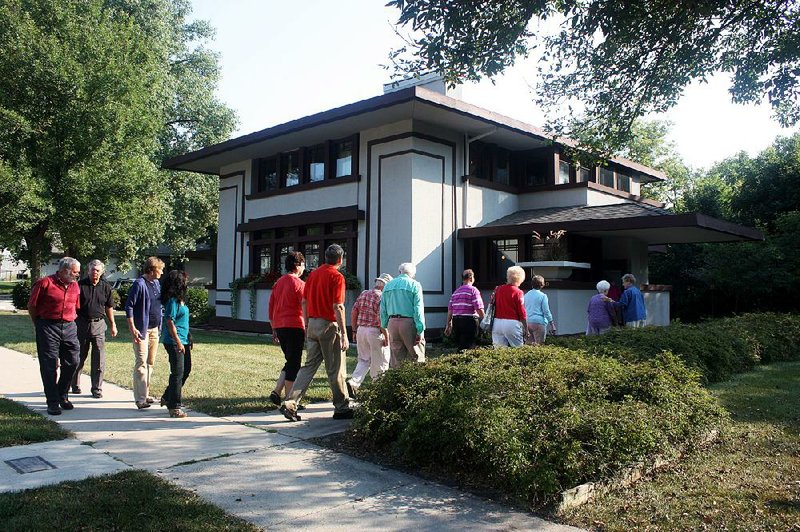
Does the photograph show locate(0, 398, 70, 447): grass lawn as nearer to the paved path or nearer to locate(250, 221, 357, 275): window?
the paved path

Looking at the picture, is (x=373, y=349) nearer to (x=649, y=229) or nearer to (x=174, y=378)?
(x=174, y=378)

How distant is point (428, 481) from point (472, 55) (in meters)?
5.52

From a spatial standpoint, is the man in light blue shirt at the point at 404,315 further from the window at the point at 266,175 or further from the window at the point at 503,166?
the window at the point at 266,175

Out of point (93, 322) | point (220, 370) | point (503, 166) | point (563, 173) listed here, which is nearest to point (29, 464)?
point (93, 322)

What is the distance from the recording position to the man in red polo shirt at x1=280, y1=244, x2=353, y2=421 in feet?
22.1

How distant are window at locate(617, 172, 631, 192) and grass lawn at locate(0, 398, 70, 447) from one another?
700 inches

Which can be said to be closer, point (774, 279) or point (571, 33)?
point (571, 33)

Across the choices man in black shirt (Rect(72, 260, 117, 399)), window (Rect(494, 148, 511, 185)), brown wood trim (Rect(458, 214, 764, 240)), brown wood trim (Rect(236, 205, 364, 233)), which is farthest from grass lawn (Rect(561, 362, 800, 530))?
window (Rect(494, 148, 511, 185))

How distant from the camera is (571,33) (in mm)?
9172

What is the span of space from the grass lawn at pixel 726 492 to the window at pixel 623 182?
46.8 ft

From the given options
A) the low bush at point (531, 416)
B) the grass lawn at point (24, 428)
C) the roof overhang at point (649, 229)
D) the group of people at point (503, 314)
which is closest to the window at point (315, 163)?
the roof overhang at point (649, 229)

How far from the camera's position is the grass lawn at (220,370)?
783cm

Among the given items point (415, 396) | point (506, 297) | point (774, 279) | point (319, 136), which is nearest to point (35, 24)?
point (319, 136)

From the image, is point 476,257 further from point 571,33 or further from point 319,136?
point 571,33
